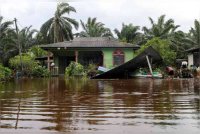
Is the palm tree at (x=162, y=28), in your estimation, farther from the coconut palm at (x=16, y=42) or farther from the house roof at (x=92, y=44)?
the coconut palm at (x=16, y=42)

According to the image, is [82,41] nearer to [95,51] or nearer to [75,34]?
[95,51]

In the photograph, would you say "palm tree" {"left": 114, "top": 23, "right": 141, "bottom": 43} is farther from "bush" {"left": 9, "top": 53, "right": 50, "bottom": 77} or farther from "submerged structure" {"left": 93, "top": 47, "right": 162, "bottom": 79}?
"submerged structure" {"left": 93, "top": 47, "right": 162, "bottom": 79}

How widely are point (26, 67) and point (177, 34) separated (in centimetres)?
1460

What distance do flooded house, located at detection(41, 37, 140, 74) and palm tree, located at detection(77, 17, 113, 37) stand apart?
8816 mm

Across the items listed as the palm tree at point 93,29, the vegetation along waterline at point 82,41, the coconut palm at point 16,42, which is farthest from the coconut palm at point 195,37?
the coconut palm at point 16,42

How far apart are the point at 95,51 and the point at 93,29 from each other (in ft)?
33.3

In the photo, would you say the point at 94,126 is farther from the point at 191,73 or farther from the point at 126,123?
the point at 191,73

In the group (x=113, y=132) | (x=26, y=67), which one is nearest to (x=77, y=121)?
(x=113, y=132)

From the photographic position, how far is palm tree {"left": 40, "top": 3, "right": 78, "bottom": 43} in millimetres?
37625

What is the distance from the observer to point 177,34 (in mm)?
35812

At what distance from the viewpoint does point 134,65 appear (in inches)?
901

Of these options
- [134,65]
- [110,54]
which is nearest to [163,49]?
[110,54]

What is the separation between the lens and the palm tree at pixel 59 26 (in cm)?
3762

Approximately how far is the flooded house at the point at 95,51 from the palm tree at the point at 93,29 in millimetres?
8816
